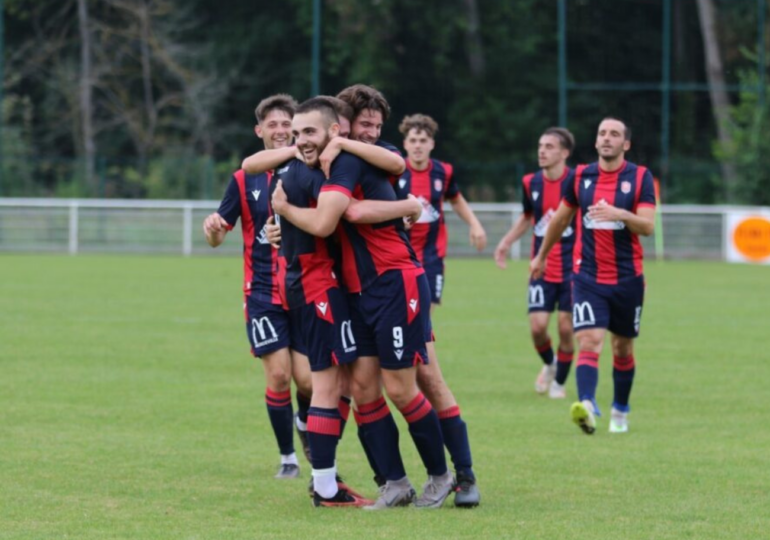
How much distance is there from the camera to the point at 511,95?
3603 centimetres

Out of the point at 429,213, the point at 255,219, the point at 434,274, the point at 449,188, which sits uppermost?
the point at 449,188

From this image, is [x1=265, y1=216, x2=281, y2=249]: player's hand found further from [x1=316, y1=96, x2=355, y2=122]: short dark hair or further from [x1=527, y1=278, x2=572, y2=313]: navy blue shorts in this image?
[x1=527, y1=278, x2=572, y2=313]: navy blue shorts

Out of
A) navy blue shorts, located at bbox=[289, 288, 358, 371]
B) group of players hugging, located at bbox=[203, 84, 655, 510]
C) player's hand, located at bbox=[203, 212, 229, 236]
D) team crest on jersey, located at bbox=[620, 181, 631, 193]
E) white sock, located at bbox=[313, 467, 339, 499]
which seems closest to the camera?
group of players hugging, located at bbox=[203, 84, 655, 510]

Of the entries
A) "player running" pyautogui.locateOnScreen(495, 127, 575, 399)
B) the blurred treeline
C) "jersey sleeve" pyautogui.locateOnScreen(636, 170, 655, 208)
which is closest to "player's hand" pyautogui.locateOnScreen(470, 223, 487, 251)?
"player running" pyautogui.locateOnScreen(495, 127, 575, 399)

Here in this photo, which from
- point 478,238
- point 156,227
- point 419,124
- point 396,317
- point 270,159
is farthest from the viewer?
point 156,227

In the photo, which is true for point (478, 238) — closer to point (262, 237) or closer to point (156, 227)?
point (262, 237)

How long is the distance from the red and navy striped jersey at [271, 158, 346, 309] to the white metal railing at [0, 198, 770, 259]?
75.1 feet

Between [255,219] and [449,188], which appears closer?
[255,219]

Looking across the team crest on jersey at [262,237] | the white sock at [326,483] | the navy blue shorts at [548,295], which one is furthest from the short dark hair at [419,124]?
the white sock at [326,483]

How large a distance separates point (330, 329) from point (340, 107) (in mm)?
1026

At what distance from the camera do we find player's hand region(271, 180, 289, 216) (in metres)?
6.58

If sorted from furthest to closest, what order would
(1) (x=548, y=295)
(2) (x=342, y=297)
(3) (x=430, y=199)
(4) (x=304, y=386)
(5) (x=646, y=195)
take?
(3) (x=430, y=199), (1) (x=548, y=295), (5) (x=646, y=195), (4) (x=304, y=386), (2) (x=342, y=297)

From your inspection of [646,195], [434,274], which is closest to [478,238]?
[434,274]

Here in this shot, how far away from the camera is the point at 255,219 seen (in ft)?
26.0
